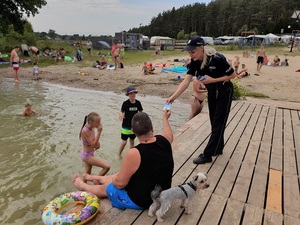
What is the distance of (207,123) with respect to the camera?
5922mm

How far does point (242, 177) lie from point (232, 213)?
88 cm

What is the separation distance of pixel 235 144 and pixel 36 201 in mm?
3470

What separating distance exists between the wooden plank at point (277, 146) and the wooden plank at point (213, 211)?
4.45 feet

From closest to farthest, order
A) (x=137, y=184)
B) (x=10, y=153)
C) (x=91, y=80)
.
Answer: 1. (x=137, y=184)
2. (x=10, y=153)
3. (x=91, y=80)

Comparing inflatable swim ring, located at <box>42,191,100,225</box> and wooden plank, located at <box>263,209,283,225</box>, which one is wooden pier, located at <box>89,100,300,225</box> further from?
inflatable swim ring, located at <box>42,191,100,225</box>

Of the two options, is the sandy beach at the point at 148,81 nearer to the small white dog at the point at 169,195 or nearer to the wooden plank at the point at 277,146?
the wooden plank at the point at 277,146

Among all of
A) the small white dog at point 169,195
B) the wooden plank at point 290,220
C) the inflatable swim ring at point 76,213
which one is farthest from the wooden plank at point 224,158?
the inflatable swim ring at point 76,213

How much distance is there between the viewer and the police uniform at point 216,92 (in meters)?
3.54

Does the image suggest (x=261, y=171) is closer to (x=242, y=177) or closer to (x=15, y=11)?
(x=242, y=177)

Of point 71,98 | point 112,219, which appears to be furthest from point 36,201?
point 71,98

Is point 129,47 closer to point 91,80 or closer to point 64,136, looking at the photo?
point 91,80

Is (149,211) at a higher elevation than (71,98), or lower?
higher

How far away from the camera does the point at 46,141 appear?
21.0 ft

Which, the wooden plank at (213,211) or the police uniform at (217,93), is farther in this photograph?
the police uniform at (217,93)
